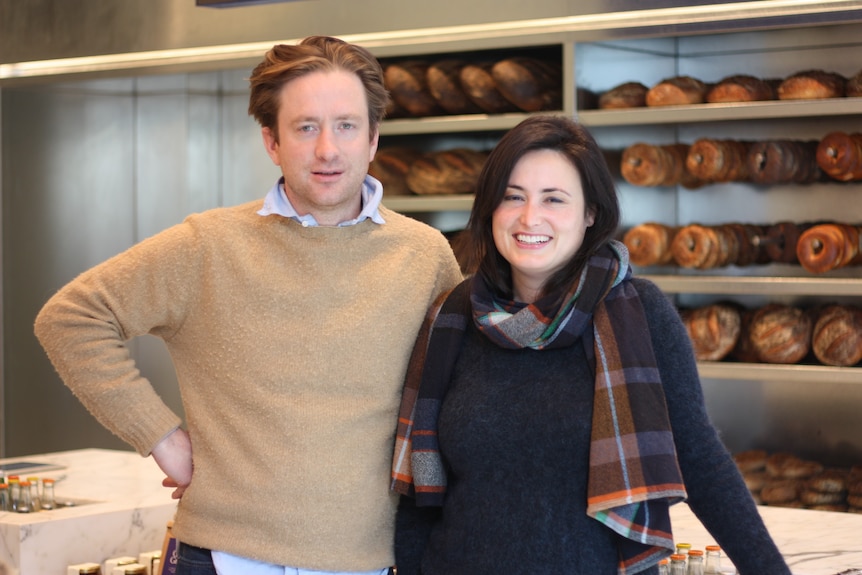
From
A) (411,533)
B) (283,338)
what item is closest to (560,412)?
(411,533)

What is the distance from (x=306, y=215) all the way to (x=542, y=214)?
0.41 metres

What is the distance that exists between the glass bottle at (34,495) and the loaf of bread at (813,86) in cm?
233

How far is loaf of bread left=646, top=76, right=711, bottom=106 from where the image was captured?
10.9 ft

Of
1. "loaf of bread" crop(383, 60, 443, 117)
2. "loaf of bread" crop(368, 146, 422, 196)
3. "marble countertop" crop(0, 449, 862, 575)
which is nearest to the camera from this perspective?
"marble countertop" crop(0, 449, 862, 575)

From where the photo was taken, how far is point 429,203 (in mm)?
3605

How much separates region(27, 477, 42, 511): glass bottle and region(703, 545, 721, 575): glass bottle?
5.44 feet

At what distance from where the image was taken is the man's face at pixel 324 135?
5.75 ft

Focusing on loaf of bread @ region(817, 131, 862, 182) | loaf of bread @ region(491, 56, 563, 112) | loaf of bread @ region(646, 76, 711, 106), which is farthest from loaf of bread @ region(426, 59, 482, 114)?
loaf of bread @ region(817, 131, 862, 182)

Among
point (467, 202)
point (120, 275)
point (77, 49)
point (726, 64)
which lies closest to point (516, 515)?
point (120, 275)

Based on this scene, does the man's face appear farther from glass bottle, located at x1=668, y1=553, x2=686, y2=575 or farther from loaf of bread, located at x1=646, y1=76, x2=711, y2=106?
loaf of bread, located at x1=646, y1=76, x2=711, y2=106

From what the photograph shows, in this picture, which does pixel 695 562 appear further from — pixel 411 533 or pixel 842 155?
pixel 842 155

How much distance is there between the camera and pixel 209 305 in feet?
5.95

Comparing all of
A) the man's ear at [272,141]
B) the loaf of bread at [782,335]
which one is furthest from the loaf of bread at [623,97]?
the man's ear at [272,141]

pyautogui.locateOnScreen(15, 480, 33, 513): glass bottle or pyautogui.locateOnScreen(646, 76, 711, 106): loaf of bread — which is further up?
pyautogui.locateOnScreen(646, 76, 711, 106): loaf of bread
